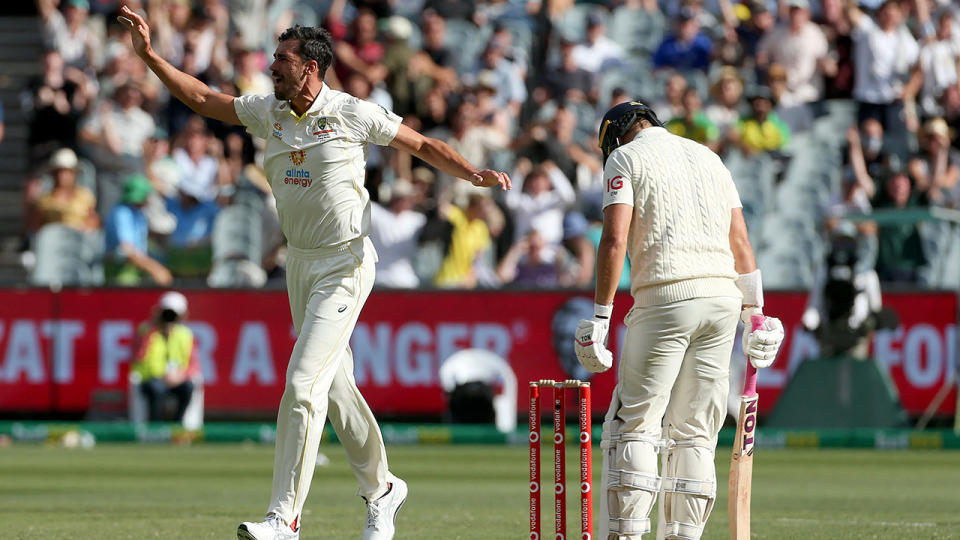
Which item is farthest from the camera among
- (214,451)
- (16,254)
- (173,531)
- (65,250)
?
(16,254)

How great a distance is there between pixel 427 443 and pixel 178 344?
2.83m

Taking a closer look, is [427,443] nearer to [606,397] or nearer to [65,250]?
[606,397]

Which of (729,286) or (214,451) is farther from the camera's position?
(214,451)

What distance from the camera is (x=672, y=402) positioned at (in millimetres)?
6961

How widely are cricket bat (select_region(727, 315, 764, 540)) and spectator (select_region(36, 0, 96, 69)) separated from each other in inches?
611


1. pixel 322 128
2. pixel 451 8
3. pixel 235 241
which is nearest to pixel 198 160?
pixel 235 241

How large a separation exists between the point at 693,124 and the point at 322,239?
1197cm

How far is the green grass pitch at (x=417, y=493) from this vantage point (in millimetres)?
9234

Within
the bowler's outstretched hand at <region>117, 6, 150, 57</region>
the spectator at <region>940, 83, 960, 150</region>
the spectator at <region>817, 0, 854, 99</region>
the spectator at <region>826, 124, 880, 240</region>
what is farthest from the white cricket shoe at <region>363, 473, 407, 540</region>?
the spectator at <region>817, 0, 854, 99</region>

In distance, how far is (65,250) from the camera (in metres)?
18.1

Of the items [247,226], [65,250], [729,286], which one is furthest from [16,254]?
[729,286]

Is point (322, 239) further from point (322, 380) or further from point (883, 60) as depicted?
point (883, 60)

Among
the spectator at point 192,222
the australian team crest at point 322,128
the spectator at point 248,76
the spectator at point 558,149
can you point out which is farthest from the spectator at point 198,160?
the australian team crest at point 322,128

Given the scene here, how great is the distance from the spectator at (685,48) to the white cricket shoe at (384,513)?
46.0 ft
